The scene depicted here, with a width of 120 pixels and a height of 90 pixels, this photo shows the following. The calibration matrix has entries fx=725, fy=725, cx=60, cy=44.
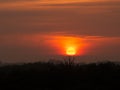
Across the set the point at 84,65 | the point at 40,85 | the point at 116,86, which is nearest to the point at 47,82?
the point at 40,85

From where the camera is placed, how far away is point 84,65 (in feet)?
151

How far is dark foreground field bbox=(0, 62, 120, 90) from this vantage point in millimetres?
38938

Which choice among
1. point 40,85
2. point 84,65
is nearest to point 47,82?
point 40,85

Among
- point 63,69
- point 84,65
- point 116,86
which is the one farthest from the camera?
point 84,65

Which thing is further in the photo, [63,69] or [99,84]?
[63,69]

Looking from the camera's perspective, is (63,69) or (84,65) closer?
(63,69)

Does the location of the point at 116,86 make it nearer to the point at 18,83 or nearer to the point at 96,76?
the point at 96,76

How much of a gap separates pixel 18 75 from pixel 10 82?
118cm

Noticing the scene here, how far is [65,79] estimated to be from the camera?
39.9 m

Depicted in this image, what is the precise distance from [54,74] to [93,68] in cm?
298

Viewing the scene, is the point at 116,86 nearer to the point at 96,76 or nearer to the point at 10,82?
the point at 96,76

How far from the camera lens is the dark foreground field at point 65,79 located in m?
38.9

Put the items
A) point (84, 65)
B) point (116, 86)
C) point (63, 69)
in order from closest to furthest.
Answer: point (116, 86)
point (63, 69)
point (84, 65)

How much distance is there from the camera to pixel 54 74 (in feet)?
133
